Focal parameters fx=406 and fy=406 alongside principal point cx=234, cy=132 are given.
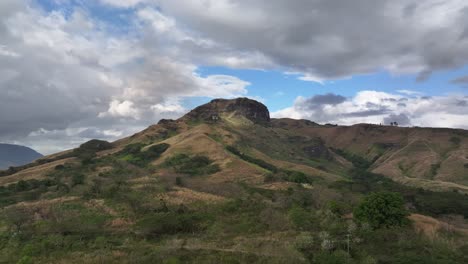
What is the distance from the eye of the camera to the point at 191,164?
149 m

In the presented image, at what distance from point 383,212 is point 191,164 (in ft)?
299

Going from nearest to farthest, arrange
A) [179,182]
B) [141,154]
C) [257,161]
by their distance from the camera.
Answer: [179,182]
[257,161]
[141,154]

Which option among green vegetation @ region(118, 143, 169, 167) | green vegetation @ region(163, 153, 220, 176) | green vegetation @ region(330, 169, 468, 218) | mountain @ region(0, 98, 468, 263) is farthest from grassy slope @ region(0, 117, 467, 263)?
green vegetation @ region(118, 143, 169, 167)

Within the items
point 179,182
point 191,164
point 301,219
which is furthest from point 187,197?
point 191,164

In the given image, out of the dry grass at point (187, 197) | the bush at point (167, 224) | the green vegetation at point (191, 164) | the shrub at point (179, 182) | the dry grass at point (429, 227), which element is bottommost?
the dry grass at point (429, 227)

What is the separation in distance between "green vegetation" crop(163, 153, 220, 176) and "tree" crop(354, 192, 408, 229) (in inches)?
2944

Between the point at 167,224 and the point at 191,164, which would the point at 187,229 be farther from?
the point at 191,164

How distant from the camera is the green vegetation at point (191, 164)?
13850cm

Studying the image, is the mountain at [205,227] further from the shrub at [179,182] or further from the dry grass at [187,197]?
the shrub at [179,182]

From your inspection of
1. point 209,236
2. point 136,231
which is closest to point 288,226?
point 209,236

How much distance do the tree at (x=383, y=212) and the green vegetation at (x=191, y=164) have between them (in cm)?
7478

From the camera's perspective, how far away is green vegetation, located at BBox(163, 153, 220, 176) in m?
138

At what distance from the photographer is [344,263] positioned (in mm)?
50344

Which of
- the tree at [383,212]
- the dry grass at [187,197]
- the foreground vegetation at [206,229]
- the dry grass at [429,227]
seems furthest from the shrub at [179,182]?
the dry grass at [429,227]
